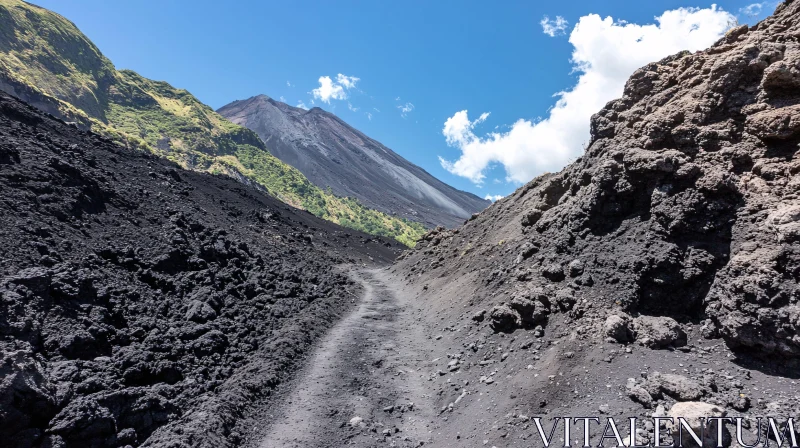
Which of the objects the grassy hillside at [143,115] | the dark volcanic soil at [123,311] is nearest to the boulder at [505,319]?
the dark volcanic soil at [123,311]

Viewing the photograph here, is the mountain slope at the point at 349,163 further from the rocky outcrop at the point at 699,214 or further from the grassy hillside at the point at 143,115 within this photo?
the rocky outcrop at the point at 699,214

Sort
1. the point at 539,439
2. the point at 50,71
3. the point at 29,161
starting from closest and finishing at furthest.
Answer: the point at 539,439 → the point at 29,161 → the point at 50,71

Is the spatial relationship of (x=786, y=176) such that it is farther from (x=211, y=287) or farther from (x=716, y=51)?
(x=211, y=287)

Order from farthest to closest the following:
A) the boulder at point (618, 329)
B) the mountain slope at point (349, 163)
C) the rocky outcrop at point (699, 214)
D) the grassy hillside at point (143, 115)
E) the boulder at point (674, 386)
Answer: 1. the mountain slope at point (349, 163)
2. the grassy hillside at point (143, 115)
3. the boulder at point (618, 329)
4. the rocky outcrop at point (699, 214)
5. the boulder at point (674, 386)

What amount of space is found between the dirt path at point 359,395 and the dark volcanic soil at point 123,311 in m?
0.69

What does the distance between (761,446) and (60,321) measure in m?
10.8

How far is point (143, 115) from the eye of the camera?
85.5 metres

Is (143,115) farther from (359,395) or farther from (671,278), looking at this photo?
(671,278)

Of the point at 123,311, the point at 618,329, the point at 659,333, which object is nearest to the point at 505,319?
the point at 618,329

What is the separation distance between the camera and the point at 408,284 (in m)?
22.0

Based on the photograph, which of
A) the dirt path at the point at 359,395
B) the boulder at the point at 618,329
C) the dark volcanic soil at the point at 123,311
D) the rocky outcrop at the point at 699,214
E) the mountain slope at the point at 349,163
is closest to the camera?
the rocky outcrop at the point at 699,214

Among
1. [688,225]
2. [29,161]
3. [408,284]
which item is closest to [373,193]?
[408,284]

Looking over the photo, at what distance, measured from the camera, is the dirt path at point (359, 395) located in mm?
6945

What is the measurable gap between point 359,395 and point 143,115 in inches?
3803
